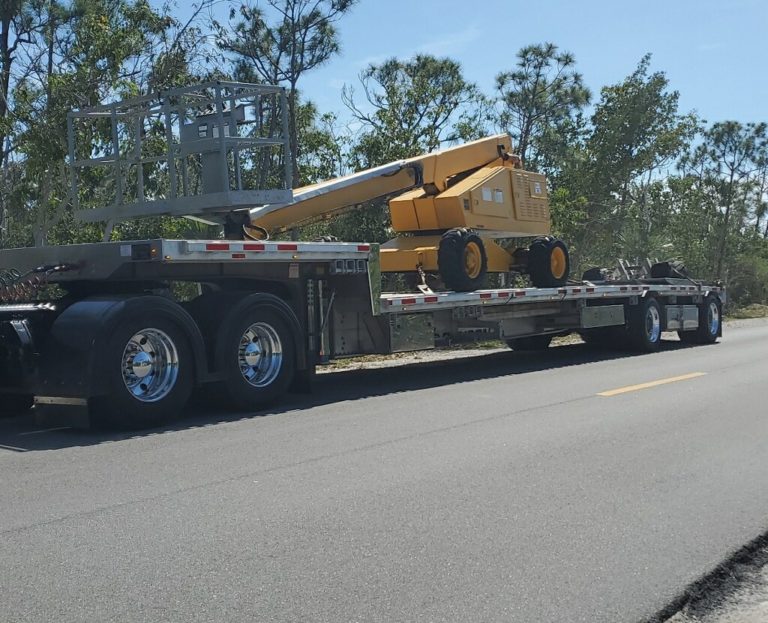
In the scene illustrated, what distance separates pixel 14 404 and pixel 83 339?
2137mm

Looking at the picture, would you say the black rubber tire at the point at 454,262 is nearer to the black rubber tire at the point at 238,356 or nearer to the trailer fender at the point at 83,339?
the black rubber tire at the point at 238,356

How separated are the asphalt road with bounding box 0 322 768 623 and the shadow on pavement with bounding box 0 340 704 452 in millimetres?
84

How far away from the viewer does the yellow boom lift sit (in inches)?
525

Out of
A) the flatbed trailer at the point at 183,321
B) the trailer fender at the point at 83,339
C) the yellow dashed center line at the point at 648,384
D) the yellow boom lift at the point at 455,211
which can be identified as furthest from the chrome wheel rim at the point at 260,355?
the yellow dashed center line at the point at 648,384

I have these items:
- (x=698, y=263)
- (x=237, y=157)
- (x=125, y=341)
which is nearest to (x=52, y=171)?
A: (x=237, y=157)

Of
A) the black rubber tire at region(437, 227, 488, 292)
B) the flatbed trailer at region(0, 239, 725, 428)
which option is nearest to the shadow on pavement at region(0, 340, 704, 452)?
the flatbed trailer at region(0, 239, 725, 428)

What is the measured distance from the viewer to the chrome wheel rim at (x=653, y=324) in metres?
16.9

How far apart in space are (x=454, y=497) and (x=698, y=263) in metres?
36.4

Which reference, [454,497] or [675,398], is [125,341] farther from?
[675,398]

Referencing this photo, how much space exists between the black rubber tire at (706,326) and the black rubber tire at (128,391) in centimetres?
1341

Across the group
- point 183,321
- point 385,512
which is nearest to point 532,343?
point 183,321

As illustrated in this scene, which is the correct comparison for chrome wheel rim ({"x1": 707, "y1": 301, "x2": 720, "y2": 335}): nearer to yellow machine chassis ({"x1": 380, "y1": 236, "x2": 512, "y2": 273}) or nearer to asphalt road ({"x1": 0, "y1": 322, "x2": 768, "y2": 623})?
yellow machine chassis ({"x1": 380, "y1": 236, "x2": 512, "y2": 273})

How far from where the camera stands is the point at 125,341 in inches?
331

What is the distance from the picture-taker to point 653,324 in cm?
1711
